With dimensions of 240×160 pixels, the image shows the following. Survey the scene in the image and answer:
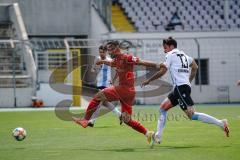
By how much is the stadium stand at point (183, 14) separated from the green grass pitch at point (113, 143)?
56.7 ft

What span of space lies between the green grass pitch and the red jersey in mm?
1265

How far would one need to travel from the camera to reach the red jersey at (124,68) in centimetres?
1366

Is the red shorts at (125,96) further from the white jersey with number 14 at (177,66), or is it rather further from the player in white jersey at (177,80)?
the white jersey with number 14 at (177,66)

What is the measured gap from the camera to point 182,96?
13375 mm

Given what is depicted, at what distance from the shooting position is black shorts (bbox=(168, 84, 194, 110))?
13.4 metres

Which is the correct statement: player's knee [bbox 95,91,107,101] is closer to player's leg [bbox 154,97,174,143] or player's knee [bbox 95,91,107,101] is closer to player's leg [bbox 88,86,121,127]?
player's leg [bbox 154,97,174,143]

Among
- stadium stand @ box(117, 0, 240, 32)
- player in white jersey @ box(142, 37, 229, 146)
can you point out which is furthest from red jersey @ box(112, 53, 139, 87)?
stadium stand @ box(117, 0, 240, 32)

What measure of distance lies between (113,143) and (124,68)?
5.11 feet

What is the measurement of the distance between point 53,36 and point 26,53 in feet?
16.7

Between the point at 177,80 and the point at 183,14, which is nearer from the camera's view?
the point at 177,80

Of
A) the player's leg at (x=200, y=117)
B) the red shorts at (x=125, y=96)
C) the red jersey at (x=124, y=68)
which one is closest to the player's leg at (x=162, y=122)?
the player's leg at (x=200, y=117)

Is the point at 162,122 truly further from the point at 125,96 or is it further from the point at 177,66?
the point at 177,66

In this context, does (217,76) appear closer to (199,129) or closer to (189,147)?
(199,129)

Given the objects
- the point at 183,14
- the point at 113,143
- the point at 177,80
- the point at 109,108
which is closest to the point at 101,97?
the point at 113,143
